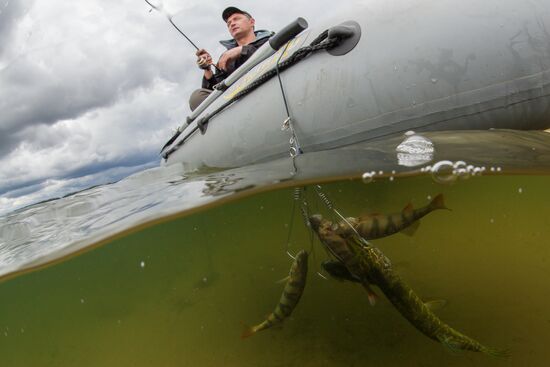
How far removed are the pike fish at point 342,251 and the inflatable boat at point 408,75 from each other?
1.13 meters

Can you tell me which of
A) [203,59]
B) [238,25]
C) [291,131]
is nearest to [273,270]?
[291,131]

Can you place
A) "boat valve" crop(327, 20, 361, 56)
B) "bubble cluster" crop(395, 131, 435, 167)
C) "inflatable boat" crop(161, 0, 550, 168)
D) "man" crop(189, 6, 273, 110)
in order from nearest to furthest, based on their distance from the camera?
"inflatable boat" crop(161, 0, 550, 168)
"bubble cluster" crop(395, 131, 435, 167)
"boat valve" crop(327, 20, 361, 56)
"man" crop(189, 6, 273, 110)

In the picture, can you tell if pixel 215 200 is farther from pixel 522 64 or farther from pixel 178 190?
pixel 522 64

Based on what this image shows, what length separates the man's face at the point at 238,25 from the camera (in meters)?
6.14

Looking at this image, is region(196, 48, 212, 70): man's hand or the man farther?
region(196, 48, 212, 70): man's hand

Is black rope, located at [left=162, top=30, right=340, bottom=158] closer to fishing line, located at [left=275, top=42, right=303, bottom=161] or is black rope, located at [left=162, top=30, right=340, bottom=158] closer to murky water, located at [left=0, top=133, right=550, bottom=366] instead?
fishing line, located at [left=275, top=42, right=303, bottom=161]

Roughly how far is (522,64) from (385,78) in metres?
Answer: 1.05

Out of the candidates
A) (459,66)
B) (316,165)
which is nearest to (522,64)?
(459,66)

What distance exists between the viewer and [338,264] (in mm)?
2393

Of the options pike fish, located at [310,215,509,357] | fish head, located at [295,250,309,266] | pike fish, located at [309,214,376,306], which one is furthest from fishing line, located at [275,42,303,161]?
pike fish, located at [310,215,509,357]

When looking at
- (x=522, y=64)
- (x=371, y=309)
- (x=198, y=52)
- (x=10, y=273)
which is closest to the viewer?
(x=522, y=64)

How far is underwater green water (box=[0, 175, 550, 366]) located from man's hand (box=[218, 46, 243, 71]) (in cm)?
243

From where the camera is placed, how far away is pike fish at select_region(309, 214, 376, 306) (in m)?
2.22

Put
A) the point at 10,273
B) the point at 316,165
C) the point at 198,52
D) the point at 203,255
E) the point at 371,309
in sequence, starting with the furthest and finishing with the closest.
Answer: the point at 203,255
the point at 198,52
the point at 10,273
the point at 371,309
the point at 316,165
